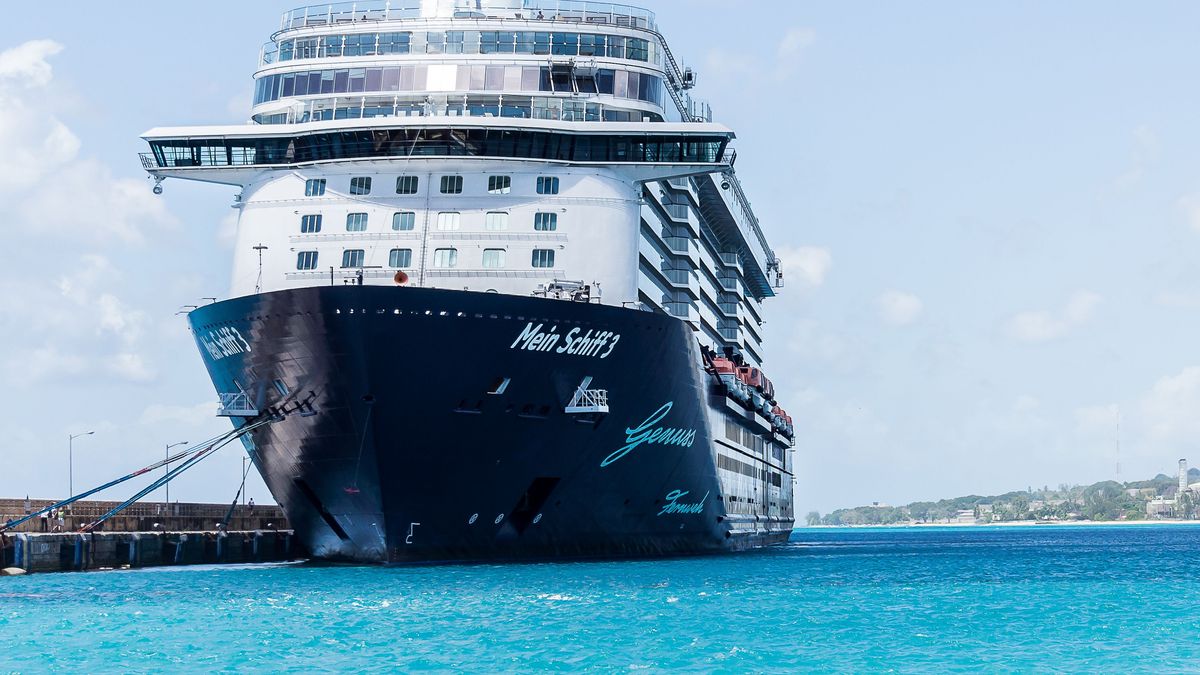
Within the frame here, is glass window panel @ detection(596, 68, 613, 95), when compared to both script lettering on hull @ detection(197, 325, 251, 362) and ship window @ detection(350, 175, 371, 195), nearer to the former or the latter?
ship window @ detection(350, 175, 371, 195)

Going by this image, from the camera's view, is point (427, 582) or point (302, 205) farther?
point (302, 205)

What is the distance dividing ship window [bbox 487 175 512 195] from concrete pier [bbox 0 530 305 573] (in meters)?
17.1

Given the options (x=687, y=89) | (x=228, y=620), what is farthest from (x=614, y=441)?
(x=687, y=89)

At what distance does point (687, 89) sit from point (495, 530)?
23387 millimetres

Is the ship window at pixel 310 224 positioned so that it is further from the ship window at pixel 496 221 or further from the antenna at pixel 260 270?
the ship window at pixel 496 221

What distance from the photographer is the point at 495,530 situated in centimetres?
4272

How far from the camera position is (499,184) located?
151 ft

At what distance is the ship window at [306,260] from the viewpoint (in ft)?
150

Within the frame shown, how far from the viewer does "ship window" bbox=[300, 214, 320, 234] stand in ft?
152

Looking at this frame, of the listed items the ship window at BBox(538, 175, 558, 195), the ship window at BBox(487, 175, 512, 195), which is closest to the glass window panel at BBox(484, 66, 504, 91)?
the ship window at BBox(487, 175, 512, 195)

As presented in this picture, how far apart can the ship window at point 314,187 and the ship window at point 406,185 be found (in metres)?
2.38

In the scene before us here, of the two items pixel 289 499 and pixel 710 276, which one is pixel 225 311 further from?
pixel 710 276

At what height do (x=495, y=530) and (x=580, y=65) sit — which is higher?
(x=580, y=65)

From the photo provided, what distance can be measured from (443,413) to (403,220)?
788cm
